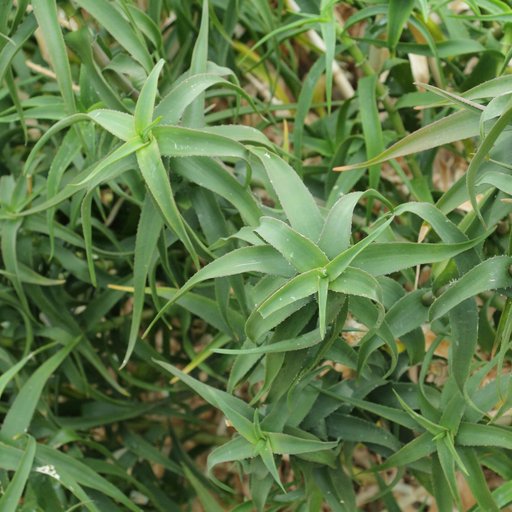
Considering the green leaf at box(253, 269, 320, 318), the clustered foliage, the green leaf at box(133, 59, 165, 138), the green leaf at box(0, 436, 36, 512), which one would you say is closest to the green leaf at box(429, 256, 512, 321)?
the clustered foliage

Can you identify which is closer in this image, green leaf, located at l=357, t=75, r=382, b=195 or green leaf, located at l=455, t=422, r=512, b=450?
green leaf, located at l=455, t=422, r=512, b=450

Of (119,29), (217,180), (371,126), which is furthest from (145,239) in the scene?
(371,126)

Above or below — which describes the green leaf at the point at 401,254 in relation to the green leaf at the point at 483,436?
above

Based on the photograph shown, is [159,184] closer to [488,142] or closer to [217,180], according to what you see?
[217,180]

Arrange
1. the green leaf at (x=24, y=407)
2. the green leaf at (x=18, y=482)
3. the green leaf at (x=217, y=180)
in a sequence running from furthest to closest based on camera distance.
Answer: the green leaf at (x=24, y=407) → the green leaf at (x=18, y=482) → the green leaf at (x=217, y=180)

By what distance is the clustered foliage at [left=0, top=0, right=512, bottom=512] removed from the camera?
58cm

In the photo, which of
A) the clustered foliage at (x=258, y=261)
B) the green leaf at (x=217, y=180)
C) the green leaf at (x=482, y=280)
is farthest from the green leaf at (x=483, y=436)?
the green leaf at (x=217, y=180)

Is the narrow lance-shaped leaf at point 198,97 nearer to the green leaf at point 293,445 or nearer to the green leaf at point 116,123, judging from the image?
the green leaf at point 116,123

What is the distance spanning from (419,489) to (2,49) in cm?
78

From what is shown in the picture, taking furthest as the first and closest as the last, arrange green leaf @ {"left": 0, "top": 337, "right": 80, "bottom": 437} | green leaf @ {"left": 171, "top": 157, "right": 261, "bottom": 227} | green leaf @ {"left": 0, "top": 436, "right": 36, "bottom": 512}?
green leaf @ {"left": 0, "top": 337, "right": 80, "bottom": 437}
green leaf @ {"left": 0, "top": 436, "right": 36, "bottom": 512}
green leaf @ {"left": 171, "top": 157, "right": 261, "bottom": 227}

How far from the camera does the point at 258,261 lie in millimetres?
580

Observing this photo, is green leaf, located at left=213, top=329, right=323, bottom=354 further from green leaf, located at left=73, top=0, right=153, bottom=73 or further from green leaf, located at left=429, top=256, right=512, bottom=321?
green leaf, located at left=73, top=0, right=153, bottom=73

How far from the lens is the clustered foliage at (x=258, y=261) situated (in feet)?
1.92

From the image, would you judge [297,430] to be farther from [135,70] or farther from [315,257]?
[135,70]
